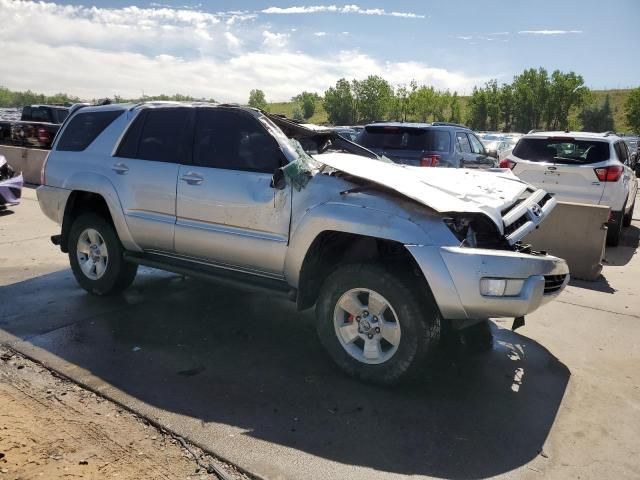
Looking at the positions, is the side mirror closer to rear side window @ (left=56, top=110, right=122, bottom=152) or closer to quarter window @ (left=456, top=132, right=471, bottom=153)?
rear side window @ (left=56, top=110, right=122, bottom=152)

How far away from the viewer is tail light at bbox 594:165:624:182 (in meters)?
8.12

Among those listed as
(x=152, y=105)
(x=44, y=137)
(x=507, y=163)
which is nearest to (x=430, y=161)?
(x=507, y=163)

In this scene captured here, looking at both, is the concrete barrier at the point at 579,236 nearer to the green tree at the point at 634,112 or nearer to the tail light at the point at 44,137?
the tail light at the point at 44,137

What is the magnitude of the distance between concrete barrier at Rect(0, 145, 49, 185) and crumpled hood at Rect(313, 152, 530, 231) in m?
11.9

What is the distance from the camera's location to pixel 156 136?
197 inches

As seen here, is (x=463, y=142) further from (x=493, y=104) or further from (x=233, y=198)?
(x=493, y=104)

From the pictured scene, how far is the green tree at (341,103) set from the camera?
82.2 metres

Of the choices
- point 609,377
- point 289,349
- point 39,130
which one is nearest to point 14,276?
point 289,349

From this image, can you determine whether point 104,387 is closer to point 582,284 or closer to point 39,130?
point 582,284

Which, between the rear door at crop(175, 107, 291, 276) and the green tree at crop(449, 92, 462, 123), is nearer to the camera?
the rear door at crop(175, 107, 291, 276)

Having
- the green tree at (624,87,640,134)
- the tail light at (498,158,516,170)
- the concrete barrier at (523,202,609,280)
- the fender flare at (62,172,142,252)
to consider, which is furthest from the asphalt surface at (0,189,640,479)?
the green tree at (624,87,640,134)

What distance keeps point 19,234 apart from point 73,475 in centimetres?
662

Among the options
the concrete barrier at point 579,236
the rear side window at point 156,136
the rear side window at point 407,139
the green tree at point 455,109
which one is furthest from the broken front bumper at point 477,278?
the green tree at point 455,109

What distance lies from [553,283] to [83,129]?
4.70 m
